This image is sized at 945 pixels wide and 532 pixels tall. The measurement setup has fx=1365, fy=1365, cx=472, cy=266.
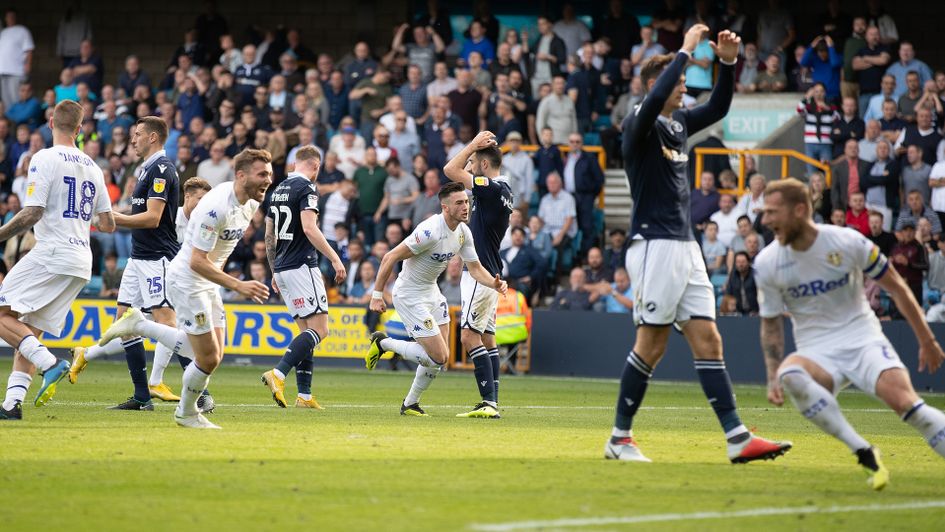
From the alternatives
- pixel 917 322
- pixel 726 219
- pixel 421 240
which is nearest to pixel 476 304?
pixel 421 240

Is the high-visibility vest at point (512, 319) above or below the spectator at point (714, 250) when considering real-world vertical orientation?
below

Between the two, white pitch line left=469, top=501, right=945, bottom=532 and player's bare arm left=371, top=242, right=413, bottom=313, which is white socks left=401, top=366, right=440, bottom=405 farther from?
white pitch line left=469, top=501, right=945, bottom=532

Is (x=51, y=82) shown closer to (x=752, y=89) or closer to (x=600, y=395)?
(x=752, y=89)

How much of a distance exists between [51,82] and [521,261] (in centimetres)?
1484

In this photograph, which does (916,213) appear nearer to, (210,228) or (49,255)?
(210,228)

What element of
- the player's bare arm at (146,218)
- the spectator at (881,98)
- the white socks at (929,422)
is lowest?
the white socks at (929,422)

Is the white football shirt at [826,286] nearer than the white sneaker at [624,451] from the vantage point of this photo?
Yes

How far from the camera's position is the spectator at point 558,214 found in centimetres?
2331

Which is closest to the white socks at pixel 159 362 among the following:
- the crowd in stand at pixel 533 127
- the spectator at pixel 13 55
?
the crowd in stand at pixel 533 127

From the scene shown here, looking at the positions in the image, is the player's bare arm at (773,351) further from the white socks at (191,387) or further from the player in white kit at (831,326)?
the white socks at (191,387)

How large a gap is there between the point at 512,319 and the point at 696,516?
15.0 metres

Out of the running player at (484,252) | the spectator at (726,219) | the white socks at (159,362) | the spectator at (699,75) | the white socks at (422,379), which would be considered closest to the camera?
the white socks at (422,379)

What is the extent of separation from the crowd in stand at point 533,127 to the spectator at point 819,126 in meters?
0.03

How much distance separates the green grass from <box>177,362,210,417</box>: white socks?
242mm
